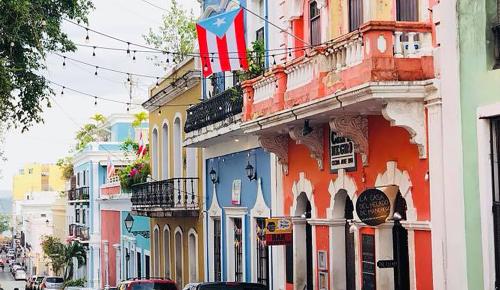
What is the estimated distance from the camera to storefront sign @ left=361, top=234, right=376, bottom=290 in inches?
540

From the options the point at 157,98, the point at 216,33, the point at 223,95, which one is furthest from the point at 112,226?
the point at 216,33

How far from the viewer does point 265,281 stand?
63.0 ft

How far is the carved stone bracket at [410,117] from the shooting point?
464 inches

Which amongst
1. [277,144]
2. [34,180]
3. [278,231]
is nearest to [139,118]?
[277,144]

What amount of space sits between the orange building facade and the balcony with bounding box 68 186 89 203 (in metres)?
30.9

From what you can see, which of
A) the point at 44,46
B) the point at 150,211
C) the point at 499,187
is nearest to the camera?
the point at 499,187

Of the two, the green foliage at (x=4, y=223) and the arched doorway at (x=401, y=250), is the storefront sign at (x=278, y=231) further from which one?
the green foliage at (x=4, y=223)

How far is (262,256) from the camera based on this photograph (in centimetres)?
1944

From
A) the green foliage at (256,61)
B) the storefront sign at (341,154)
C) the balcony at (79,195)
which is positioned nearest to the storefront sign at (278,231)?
the storefront sign at (341,154)

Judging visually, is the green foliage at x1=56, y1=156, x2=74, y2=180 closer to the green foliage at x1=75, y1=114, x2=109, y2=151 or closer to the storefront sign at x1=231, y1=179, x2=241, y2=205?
the green foliage at x1=75, y1=114, x2=109, y2=151

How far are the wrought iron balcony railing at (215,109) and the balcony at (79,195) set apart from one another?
25473 mm

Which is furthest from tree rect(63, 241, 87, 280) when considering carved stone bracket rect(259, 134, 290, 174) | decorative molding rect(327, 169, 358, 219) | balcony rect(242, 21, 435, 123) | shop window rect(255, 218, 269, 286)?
balcony rect(242, 21, 435, 123)

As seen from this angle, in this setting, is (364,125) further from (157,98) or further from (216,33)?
(157,98)

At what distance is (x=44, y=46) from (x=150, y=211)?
8717 mm
